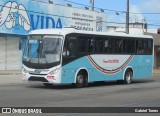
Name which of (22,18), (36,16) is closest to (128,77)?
(22,18)

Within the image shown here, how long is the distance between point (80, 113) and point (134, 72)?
15.5 metres

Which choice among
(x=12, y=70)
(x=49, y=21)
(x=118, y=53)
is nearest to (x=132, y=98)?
(x=118, y=53)

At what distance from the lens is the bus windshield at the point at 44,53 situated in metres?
21.7

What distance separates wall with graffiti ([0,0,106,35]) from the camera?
3619 cm

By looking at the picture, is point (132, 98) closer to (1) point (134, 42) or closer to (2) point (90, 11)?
(1) point (134, 42)

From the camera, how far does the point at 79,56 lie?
23.0 m

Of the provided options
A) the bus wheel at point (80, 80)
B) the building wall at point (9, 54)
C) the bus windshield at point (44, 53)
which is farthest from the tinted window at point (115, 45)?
the building wall at point (9, 54)

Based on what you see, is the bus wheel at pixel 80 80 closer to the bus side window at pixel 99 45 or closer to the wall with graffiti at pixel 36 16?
the bus side window at pixel 99 45

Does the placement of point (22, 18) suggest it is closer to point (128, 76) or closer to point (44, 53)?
point (128, 76)

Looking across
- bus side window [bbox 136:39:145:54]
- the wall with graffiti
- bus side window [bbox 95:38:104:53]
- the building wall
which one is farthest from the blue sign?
bus side window [bbox 95:38:104:53]

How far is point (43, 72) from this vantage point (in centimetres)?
2178

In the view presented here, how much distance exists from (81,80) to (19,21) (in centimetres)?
1538

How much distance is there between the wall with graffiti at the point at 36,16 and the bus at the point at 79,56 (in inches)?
499

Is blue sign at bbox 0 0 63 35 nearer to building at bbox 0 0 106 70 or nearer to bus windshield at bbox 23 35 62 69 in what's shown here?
building at bbox 0 0 106 70
